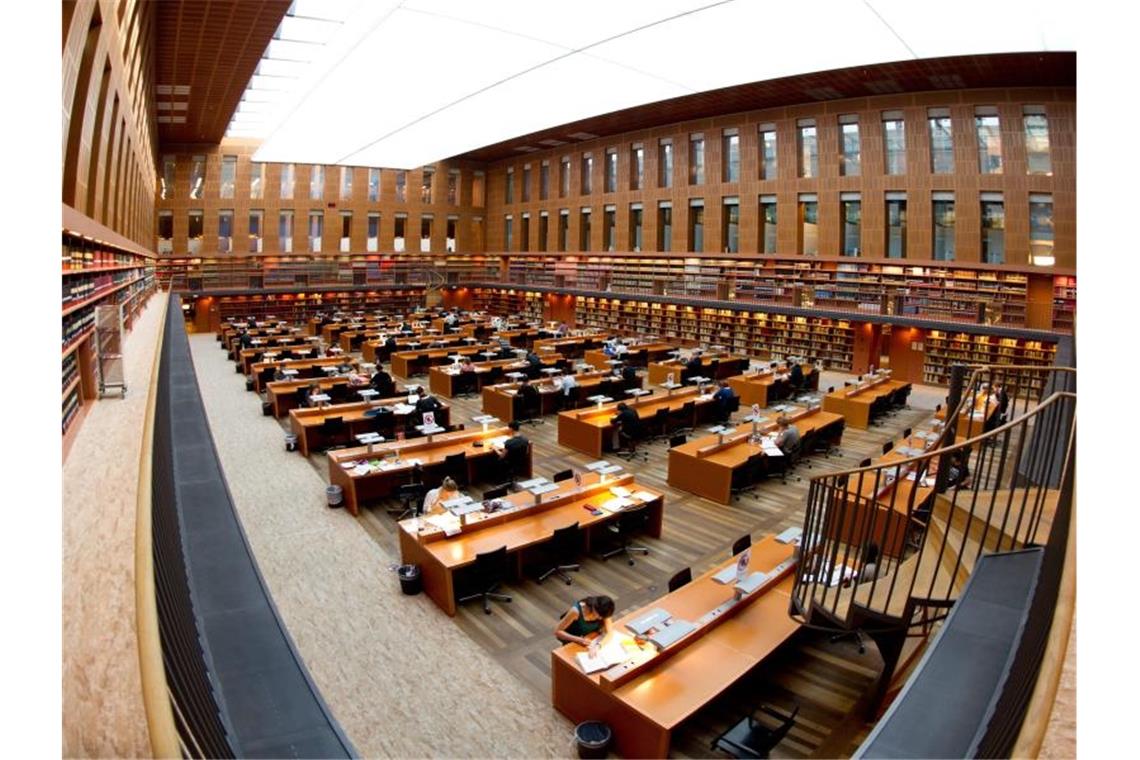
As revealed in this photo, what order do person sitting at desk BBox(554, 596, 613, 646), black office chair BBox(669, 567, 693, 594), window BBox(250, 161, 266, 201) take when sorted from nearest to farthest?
person sitting at desk BBox(554, 596, 613, 646)
black office chair BBox(669, 567, 693, 594)
window BBox(250, 161, 266, 201)

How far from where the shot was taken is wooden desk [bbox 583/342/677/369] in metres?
19.2

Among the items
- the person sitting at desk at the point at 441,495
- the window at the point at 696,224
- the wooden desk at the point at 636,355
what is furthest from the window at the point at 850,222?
the person sitting at desk at the point at 441,495

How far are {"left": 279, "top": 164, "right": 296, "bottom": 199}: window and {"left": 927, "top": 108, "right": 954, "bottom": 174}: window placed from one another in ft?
87.8

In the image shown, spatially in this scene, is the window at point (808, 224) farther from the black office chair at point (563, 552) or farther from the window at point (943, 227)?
the black office chair at point (563, 552)

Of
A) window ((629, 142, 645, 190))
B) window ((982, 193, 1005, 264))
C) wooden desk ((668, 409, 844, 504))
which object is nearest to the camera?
wooden desk ((668, 409, 844, 504))

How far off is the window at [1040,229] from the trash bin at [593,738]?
1881 cm

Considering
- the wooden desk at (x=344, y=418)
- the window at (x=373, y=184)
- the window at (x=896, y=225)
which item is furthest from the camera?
the window at (x=373, y=184)

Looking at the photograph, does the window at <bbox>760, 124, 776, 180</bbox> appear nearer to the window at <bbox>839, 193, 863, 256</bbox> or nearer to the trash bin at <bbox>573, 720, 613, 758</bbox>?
the window at <bbox>839, 193, 863, 256</bbox>

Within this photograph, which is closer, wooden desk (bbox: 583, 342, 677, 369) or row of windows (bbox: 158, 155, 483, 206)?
wooden desk (bbox: 583, 342, 677, 369)

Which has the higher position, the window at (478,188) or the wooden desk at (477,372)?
the window at (478,188)

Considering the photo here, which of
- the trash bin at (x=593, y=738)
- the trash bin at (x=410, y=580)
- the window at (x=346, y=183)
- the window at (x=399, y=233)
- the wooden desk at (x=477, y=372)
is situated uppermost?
the window at (x=346, y=183)

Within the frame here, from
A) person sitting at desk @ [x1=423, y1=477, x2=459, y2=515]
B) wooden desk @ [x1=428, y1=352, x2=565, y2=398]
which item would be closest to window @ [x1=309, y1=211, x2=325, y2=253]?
wooden desk @ [x1=428, y1=352, x2=565, y2=398]

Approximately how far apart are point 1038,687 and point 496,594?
5739 millimetres

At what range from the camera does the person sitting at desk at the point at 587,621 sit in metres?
5.03
